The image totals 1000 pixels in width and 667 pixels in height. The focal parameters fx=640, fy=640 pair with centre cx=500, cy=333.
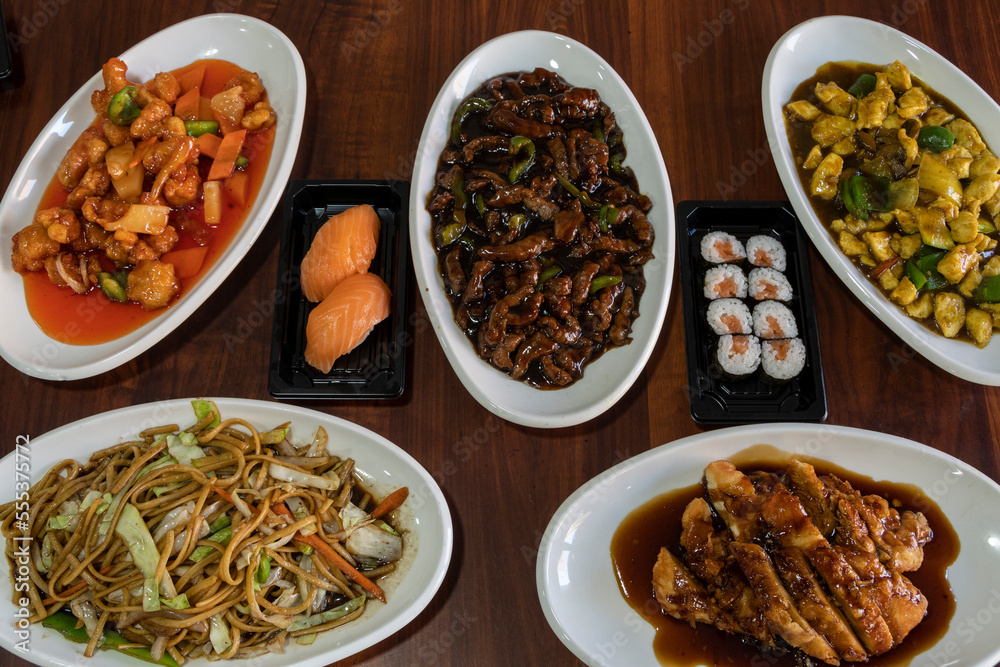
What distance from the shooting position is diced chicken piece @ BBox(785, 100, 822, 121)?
2.84 meters

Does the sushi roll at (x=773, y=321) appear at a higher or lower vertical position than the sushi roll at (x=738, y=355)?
higher

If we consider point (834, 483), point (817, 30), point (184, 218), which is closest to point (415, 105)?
point (184, 218)

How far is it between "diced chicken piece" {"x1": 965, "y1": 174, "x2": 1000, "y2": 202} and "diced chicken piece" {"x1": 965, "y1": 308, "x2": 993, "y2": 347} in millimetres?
503

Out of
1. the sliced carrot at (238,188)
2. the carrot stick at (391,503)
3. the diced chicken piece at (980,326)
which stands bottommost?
the carrot stick at (391,503)

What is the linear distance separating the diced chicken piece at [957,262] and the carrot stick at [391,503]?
2272mm

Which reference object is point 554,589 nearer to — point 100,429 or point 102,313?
point 100,429

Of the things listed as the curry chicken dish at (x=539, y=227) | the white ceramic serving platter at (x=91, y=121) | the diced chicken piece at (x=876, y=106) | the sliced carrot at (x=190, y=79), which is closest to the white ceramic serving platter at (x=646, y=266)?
the curry chicken dish at (x=539, y=227)

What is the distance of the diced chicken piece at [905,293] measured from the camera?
99.2 inches

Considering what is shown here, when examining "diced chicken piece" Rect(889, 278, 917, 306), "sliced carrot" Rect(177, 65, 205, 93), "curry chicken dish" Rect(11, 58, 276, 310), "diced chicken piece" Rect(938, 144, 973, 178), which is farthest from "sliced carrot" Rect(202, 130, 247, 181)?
"diced chicken piece" Rect(938, 144, 973, 178)

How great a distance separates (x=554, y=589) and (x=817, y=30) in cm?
271

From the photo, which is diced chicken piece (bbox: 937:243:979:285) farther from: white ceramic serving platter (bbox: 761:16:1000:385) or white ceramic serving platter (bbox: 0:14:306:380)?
white ceramic serving platter (bbox: 0:14:306:380)

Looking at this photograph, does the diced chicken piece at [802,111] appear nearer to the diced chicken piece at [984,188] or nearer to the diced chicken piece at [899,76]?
the diced chicken piece at [899,76]

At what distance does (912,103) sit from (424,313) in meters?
2.33

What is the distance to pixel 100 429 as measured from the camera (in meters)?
2.41
